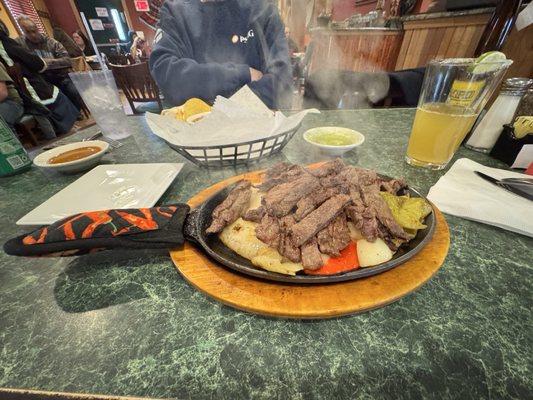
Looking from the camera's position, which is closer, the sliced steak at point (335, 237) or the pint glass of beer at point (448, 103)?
the sliced steak at point (335, 237)

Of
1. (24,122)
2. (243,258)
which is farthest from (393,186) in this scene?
(24,122)

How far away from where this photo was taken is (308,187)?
3.11 feet

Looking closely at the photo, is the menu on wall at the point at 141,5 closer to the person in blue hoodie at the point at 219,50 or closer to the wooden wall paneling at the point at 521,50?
the person in blue hoodie at the point at 219,50

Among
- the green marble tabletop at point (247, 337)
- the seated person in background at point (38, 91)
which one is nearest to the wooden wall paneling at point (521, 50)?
the green marble tabletop at point (247, 337)

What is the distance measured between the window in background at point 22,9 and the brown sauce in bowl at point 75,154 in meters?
15.1

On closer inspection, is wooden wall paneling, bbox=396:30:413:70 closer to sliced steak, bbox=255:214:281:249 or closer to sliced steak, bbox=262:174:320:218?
sliced steak, bbox=262:174:320:218

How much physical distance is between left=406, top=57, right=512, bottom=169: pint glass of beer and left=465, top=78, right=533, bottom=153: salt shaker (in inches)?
6.3

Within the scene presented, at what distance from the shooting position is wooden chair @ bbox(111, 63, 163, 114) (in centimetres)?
423

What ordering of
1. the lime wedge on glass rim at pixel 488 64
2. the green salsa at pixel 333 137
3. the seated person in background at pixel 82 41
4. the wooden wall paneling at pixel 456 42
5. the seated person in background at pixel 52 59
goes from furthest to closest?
the seated person in background at pixel 82 41, the seated person in background at pixel 52 59, the wooden wall paneling at pixel 456 42, the green salsa at pixel 333 137, the lime wedge on glass rim at pixel 488 64

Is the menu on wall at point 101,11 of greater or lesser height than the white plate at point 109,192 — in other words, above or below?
above

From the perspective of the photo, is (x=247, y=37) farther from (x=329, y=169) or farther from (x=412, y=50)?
(x=412, y=50)

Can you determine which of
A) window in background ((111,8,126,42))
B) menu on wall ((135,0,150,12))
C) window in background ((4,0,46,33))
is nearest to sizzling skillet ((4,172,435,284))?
window in background ((4,0,46,33))

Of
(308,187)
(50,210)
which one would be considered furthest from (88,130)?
(308,187)

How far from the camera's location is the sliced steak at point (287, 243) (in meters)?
0.73
